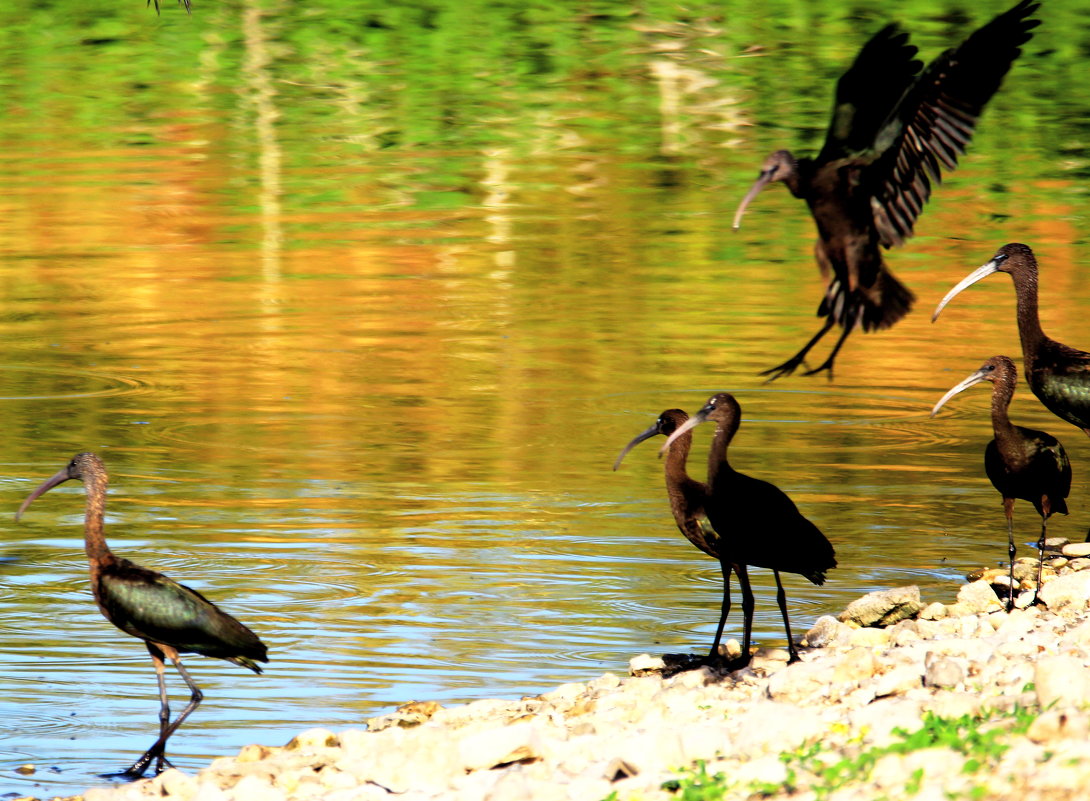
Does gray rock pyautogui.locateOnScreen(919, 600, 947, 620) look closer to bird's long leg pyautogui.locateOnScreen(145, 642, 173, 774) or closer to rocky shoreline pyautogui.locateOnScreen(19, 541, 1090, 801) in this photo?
rocky shoreline pyautogui.locateOnScreen(19, 541, 1090, 801)

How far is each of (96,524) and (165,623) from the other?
77 cm

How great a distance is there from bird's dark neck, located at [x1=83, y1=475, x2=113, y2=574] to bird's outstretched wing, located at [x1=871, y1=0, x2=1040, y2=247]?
352 centimetres

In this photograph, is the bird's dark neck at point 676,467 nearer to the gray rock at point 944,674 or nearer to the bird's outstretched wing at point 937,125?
the bird's outstretched wing at point 937,125

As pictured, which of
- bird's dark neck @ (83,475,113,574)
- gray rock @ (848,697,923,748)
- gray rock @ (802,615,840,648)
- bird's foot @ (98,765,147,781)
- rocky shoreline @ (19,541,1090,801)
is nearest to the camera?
rocky shoreline @ (19,541,1090,801)

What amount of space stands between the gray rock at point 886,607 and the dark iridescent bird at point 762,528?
670mm

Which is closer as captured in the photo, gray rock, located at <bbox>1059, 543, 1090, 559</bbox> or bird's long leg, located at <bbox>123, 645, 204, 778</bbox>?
bird's long leg, located at <bbox>123, 645, 204, 778</bbox>

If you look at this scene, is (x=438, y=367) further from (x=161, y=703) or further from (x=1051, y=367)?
(x=161, y=703)

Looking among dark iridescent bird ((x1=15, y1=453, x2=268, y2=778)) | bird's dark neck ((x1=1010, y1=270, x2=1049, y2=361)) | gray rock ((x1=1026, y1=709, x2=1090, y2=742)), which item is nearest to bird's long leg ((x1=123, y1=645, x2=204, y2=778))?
dark iridescent bird ((x1=15, y1=453, x2=268, y2=778))

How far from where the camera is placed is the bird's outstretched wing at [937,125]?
7.82 metres

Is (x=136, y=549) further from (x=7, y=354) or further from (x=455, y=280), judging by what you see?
(x=455, y=280)

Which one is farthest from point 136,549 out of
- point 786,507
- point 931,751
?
point 931,751

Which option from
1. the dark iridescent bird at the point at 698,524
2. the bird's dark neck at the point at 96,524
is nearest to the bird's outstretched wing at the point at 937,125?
the dark iridescent bird at the point at 698,524

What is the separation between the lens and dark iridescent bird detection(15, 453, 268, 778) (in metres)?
7.63

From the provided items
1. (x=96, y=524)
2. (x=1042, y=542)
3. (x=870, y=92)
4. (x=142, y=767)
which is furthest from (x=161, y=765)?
(x=1042, y=542)
